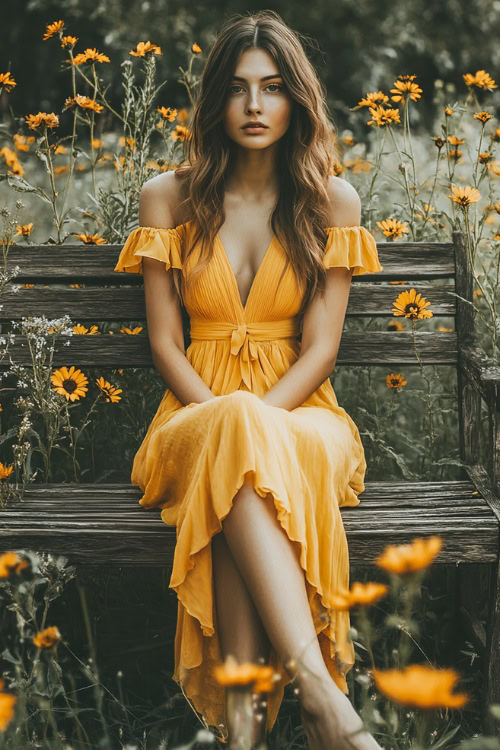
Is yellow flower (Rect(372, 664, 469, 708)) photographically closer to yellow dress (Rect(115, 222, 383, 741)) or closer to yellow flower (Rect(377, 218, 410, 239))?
yellow dress (Rect(115, 222, 383, 741))

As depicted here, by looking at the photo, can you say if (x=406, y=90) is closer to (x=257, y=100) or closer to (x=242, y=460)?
(x=257, y=100)

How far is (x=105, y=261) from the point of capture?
274cm

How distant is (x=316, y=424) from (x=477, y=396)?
0.68m

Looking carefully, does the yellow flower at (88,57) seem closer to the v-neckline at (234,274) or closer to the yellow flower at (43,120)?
the yellow flower at (43,120)

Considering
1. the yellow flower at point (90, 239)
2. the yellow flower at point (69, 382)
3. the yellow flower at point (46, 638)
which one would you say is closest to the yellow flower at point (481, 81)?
the yellow flower at point (90, 239)

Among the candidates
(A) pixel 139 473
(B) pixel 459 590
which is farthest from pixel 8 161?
(B) pixel 459 590

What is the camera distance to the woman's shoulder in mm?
2562

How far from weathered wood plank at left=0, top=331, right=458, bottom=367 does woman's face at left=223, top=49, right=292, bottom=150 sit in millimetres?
663

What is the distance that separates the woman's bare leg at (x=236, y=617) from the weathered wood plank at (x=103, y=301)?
1032mm

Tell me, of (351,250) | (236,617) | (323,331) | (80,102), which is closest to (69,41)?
(80,102)

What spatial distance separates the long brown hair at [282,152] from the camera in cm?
241

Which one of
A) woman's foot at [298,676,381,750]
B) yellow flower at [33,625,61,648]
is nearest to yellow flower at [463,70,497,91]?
woman's foot at [298,676,381,750]

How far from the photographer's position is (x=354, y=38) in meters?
9.98

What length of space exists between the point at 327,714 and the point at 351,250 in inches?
52.7
